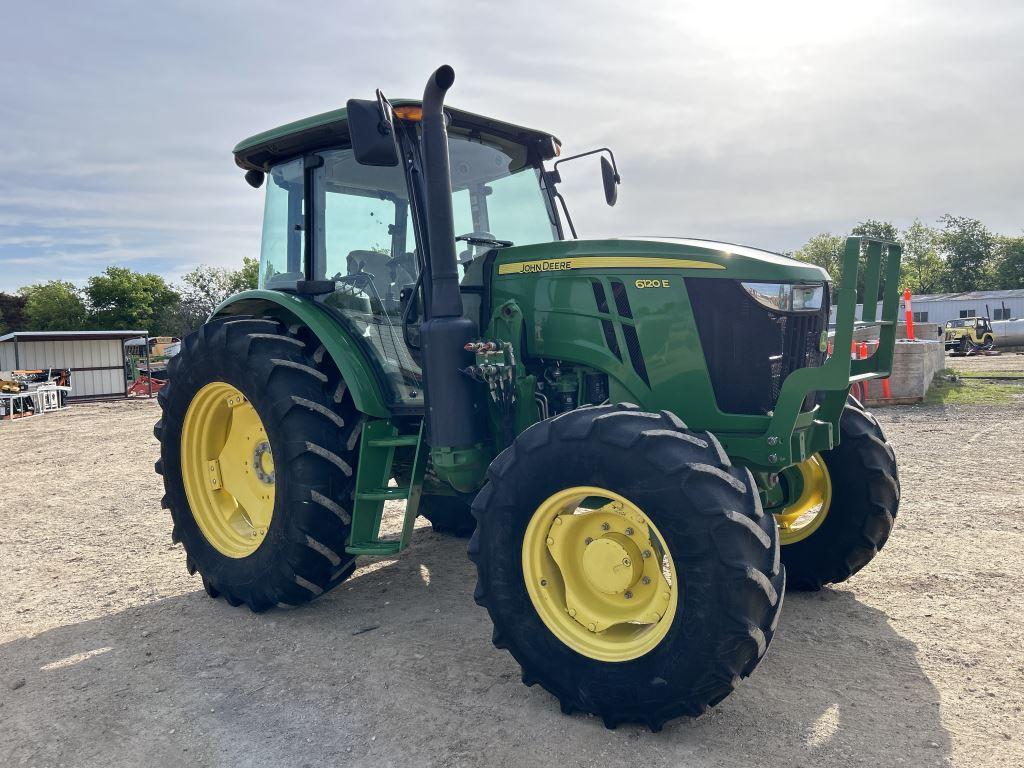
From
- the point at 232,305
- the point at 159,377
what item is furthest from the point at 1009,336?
the point at 232,305

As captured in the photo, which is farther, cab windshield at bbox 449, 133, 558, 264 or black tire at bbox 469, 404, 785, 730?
cab windshield at bbox 449, 133, 558, 264

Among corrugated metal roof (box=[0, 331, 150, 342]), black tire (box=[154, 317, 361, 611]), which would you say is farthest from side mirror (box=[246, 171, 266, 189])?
corrugated metal roof (box=[0, 331, 150, 342])

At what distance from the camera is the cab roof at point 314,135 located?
4.34 m

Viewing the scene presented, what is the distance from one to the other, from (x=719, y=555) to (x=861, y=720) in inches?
37.2

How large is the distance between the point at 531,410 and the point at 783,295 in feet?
4.32

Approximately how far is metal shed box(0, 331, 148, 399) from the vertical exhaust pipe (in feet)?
72.1

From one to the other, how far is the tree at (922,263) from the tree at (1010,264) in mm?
4936

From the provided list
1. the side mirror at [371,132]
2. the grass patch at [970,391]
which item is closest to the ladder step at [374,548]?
the side mirror at [371,132]

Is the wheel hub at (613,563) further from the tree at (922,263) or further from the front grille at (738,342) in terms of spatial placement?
the tree at (922,263)

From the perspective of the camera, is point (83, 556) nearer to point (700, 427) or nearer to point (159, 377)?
point (700, 427)

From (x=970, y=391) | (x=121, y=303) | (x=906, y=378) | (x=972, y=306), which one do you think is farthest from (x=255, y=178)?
(x=121, y=303)

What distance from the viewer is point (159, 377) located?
2595 cm

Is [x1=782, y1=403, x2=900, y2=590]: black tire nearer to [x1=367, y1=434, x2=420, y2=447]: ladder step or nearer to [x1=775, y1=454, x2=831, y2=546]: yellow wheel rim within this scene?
[x1=775, y1=454, x2=831, y2=546]: yellow wheel rim

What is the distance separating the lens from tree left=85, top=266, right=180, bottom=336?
5788cm
